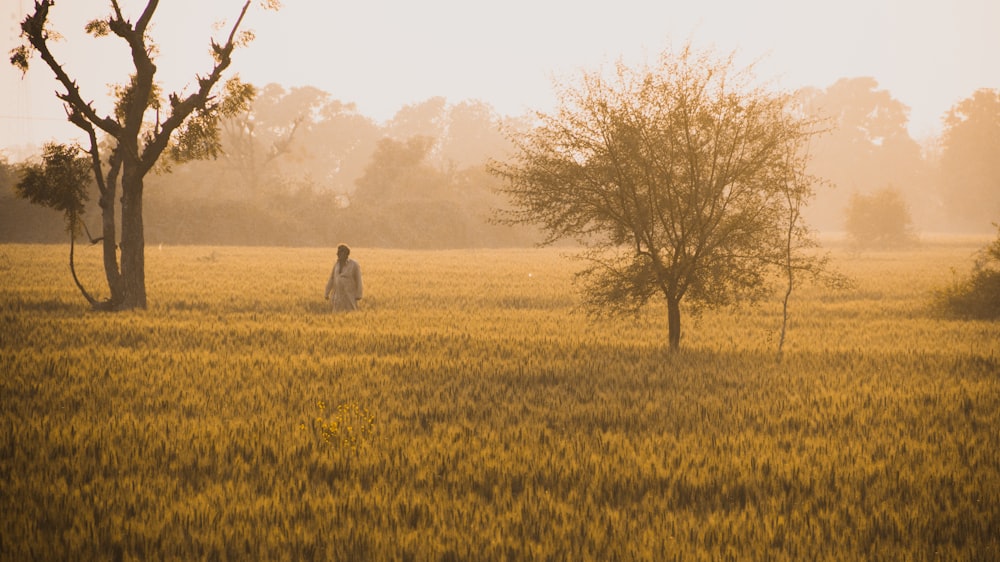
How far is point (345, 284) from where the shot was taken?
60.1 feet

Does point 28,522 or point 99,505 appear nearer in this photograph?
point 28,522

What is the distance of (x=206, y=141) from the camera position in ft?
64.8

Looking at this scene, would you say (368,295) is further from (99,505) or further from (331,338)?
(99,505)

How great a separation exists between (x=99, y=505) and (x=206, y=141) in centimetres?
1579

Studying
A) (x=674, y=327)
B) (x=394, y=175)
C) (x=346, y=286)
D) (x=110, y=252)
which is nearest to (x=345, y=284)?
(x=346, y=286)

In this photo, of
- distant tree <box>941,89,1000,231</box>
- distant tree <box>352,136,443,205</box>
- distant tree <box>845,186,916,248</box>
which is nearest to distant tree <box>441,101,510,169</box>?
distant tree <box>352,136,443,205</box>

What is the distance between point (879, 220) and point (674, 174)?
192 feet

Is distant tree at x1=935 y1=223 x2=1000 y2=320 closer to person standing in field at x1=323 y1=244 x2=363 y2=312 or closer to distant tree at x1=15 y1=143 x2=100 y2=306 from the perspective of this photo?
person standing in field at x1=323 y1=244 x2=363 y2=312

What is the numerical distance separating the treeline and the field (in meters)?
20.4

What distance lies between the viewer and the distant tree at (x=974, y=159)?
10031cm

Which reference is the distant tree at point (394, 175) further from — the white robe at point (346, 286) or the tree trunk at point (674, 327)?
the tree trunk at point (674, 327)

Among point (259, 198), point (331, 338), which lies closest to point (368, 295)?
point (331, 338)

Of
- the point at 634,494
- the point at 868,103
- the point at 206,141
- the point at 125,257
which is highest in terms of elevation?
the point at 868,103

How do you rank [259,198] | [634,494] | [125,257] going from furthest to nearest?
[259,198]
[125,257]
[634,494]
